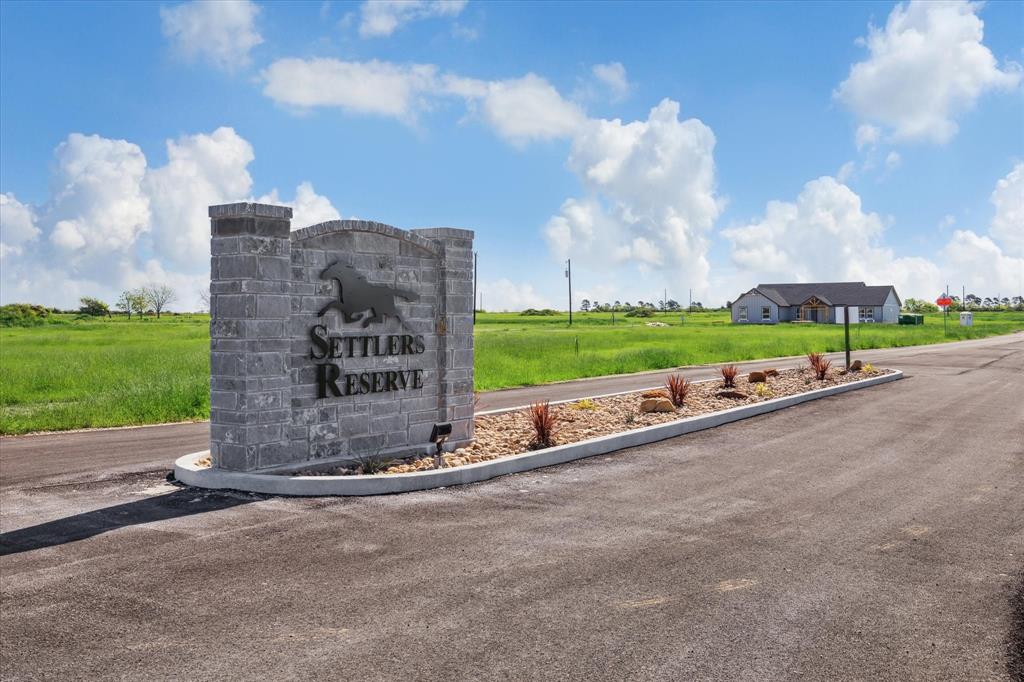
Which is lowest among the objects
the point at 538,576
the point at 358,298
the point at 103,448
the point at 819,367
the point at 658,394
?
the point at 538,576

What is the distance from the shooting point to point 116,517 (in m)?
8.80

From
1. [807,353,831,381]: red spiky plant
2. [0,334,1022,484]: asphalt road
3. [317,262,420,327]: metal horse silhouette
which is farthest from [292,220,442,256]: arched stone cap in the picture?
[807,353,831,381]: red spiky plant

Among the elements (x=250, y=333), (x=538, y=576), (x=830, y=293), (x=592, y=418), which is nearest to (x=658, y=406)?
(x=592, y=418)

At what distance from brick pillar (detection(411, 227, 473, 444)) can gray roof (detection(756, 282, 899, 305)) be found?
91.9 meters

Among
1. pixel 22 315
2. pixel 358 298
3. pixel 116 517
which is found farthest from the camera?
pixel 22 315

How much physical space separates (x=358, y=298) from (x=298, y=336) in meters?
1.12

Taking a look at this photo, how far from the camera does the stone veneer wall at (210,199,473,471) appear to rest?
33.7ft

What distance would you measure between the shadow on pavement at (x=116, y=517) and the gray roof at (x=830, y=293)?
96.3m

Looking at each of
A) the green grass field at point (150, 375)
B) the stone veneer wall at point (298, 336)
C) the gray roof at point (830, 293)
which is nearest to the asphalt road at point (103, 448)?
the green grass field at point (150, 375)

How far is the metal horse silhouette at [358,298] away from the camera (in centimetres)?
1112

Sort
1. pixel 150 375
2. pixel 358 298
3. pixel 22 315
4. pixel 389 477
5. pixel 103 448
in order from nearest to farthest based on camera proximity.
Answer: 1. pixel 389 477
2. pixel 358 298
3. pixel 103 448
4. pixel 150 375
5. pixel 22 315

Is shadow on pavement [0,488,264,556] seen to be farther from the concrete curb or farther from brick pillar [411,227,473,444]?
brick pillar [411,227,473,444]

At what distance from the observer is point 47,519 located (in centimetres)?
877

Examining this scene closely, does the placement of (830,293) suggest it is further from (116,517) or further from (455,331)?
(116,517)
